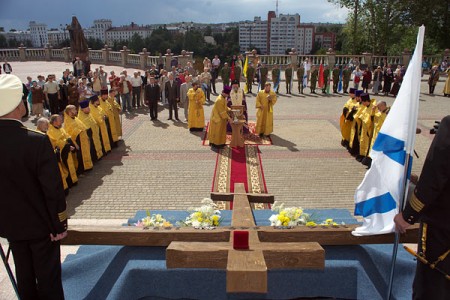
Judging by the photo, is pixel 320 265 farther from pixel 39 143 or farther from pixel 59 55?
pixel 59 55

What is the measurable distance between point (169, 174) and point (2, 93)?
22.2 feet

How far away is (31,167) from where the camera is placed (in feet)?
10.9

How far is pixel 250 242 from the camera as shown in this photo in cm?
384

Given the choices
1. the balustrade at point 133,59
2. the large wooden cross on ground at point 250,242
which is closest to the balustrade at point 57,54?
the balustrade at point 133,59

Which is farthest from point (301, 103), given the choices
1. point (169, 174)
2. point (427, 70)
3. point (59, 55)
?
point (59, 55)

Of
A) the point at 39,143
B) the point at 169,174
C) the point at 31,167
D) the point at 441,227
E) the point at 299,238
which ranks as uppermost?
the point at 39,143

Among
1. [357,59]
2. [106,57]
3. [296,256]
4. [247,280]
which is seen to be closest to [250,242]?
[296,256]

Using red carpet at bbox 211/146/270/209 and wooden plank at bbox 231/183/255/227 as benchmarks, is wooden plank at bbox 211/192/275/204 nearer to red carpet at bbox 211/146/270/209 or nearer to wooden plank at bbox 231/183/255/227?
wooden plank at bbox 231/183/255/227

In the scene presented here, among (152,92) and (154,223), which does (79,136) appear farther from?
(152,92)

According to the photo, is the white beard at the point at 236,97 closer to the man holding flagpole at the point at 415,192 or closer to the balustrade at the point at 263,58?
the man holding flagpole at the point at 415,192

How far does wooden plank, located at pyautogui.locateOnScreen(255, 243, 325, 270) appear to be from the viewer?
3.56 meters

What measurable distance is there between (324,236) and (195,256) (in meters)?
1.48

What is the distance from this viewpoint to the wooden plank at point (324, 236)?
4.18m

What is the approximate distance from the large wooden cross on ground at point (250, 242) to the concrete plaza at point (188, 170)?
6.12ft
